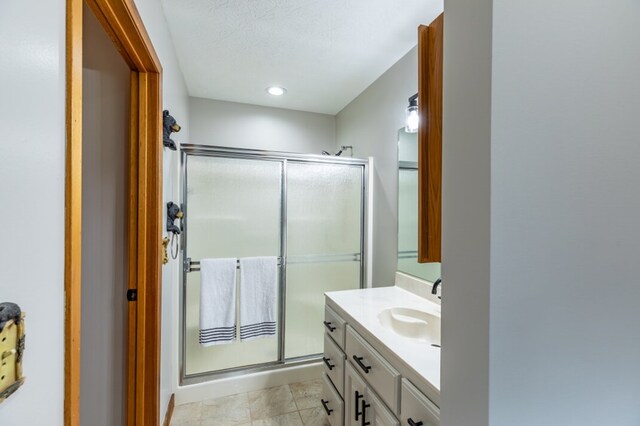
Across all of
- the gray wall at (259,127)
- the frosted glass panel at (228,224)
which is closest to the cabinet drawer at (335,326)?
the frosted glass panel at (228,224)

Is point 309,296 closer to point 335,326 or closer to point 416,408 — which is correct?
point 335,326

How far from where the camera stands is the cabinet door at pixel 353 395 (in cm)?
132

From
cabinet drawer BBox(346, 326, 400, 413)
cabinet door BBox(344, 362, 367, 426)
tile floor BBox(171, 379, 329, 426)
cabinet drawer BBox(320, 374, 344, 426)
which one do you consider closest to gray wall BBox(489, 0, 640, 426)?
cabinet drawer BBox(346, 326, 400, 413)

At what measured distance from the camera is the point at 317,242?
240 cm

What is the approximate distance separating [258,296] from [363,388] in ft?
3.69

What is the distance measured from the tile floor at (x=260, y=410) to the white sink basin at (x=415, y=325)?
0.92 m

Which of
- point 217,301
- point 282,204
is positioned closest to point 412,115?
point 282,204

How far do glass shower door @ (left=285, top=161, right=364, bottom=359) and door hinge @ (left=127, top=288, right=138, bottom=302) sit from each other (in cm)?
116

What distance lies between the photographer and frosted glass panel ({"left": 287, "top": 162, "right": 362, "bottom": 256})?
232 centimetres

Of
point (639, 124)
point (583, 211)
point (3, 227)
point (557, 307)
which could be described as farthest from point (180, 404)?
point (639, 124)

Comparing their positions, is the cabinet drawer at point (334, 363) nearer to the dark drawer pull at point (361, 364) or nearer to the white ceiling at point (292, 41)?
the dark drawer pull at point (361, 364)

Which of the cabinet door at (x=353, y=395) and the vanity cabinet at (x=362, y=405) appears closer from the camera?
the vanity cabinet at (x=362, y=405)

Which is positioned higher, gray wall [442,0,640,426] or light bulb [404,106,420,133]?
light bulb [404,106,420,133]

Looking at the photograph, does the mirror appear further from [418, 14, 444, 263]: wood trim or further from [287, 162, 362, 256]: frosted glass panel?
[418, 14, 444, 263]: wood trim
